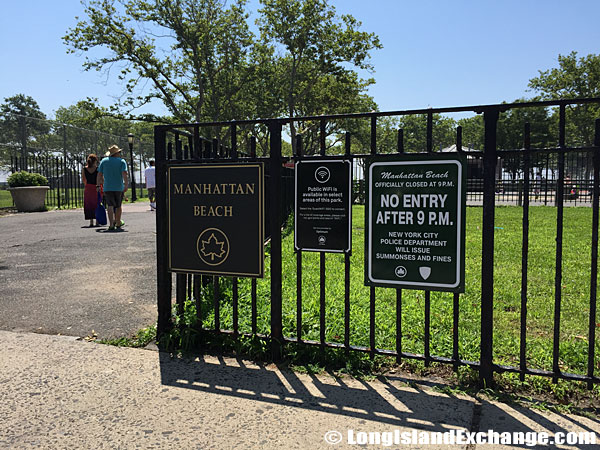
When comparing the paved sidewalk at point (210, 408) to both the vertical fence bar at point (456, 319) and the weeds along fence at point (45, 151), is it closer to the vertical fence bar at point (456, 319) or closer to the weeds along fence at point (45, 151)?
the vertical fence bar at point (456, 319)

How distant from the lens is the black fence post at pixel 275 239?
12.3 feet

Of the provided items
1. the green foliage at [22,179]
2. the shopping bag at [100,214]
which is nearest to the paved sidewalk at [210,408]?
the shopping bag at [100,214]

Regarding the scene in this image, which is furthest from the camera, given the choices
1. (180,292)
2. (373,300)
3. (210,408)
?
(180,292)

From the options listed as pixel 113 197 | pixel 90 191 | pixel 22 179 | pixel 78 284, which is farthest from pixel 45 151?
pixel 78 284

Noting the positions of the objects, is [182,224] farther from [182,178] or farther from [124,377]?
[124,377]

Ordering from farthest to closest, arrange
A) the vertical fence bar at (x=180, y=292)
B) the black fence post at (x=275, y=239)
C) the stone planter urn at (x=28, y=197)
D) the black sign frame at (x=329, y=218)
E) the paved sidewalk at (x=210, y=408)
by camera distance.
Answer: the stone planter urn at (x=28, y=197) → the vertical fence bar at (x=180, y=292) → the black fence post at (x=275, y=239) → the black sign frame at (x=329, y=218) → the paved sidewalk at (x=210, y=408)

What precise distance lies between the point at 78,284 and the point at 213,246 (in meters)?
2.87

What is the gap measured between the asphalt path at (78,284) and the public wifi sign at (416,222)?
2.43 m

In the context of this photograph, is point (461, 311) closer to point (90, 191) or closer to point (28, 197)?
point (90, 191)

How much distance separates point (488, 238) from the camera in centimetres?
321

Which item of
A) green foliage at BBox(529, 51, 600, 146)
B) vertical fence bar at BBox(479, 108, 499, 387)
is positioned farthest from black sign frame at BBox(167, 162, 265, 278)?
green foliage at BBox(529, 51, 600, 146)

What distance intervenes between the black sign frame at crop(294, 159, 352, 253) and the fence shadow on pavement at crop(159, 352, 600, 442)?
3.07 ft

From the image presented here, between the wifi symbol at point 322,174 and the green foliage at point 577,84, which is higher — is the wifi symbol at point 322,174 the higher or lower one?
the lower one

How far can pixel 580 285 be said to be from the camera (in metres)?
5.94
